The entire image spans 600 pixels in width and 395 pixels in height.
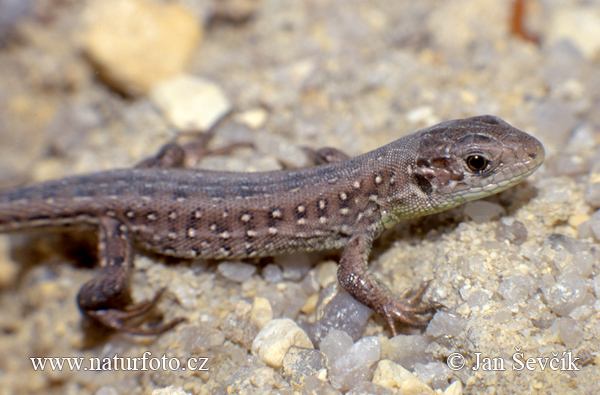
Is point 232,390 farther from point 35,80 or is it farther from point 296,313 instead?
point 35,80

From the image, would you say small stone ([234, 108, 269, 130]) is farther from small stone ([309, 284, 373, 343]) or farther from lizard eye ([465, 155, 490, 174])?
lizard eye ([465, 155, 490, 174])

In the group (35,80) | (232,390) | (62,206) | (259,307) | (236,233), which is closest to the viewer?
(232,390)

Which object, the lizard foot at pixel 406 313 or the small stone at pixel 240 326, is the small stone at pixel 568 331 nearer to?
the lizard foot at pixel 406 313

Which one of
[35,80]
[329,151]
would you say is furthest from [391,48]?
[35,80]

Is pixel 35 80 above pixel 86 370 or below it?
above

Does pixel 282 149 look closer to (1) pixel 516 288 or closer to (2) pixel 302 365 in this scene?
(2) pixel 302 365

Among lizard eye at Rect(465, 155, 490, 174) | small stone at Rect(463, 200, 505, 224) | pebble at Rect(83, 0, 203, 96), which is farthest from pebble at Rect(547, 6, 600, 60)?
pebble at Rect(83, 0, 203, 96)
